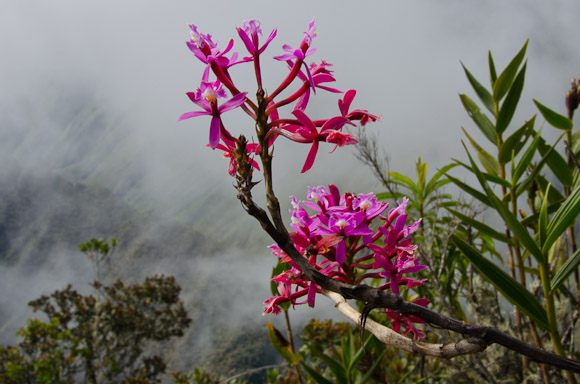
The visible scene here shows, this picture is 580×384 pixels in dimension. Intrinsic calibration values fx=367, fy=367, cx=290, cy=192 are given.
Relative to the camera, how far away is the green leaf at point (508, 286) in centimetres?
75

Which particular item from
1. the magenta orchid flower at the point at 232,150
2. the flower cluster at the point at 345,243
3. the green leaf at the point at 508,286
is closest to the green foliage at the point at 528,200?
the green leaf at the point at 508,286

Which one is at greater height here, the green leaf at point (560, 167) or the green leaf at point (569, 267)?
the green leaf at point (560, 167)

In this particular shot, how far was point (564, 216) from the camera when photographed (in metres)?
0.71

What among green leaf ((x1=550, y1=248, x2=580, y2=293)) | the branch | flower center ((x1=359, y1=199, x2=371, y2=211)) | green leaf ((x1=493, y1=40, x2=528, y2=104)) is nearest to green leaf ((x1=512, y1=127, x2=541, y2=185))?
green leaf ((x1=493, y1=40, x2=528, y2=104))

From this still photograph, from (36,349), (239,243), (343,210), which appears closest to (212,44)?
(343,210)

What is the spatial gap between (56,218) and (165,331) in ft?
69.3

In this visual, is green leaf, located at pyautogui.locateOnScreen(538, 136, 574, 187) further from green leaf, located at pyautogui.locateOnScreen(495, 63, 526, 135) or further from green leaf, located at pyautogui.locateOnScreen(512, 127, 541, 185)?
green leaf, located at pyautogui.locateOnScreen(495, 63, 526, 135)

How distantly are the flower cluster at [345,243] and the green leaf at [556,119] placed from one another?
91 cm

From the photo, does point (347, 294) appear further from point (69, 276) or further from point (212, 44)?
point (69, 276)

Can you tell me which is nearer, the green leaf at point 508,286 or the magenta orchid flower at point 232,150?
the magenta orchid flower at point 232,150

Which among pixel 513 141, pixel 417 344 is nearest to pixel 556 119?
pixel 513 141

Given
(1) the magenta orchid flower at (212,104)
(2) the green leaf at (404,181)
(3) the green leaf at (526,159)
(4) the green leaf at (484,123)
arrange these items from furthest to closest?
(2) the green leaf at (404,181) → (4) the green leaf at (484,123) → (3) the green leaf at (526,159) → (1) the magenta orchid flower at (212,104)

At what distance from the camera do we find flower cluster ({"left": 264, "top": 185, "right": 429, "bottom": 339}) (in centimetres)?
49

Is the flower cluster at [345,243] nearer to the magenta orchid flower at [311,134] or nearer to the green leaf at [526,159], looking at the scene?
the magenta orchid flower at [311,134]
